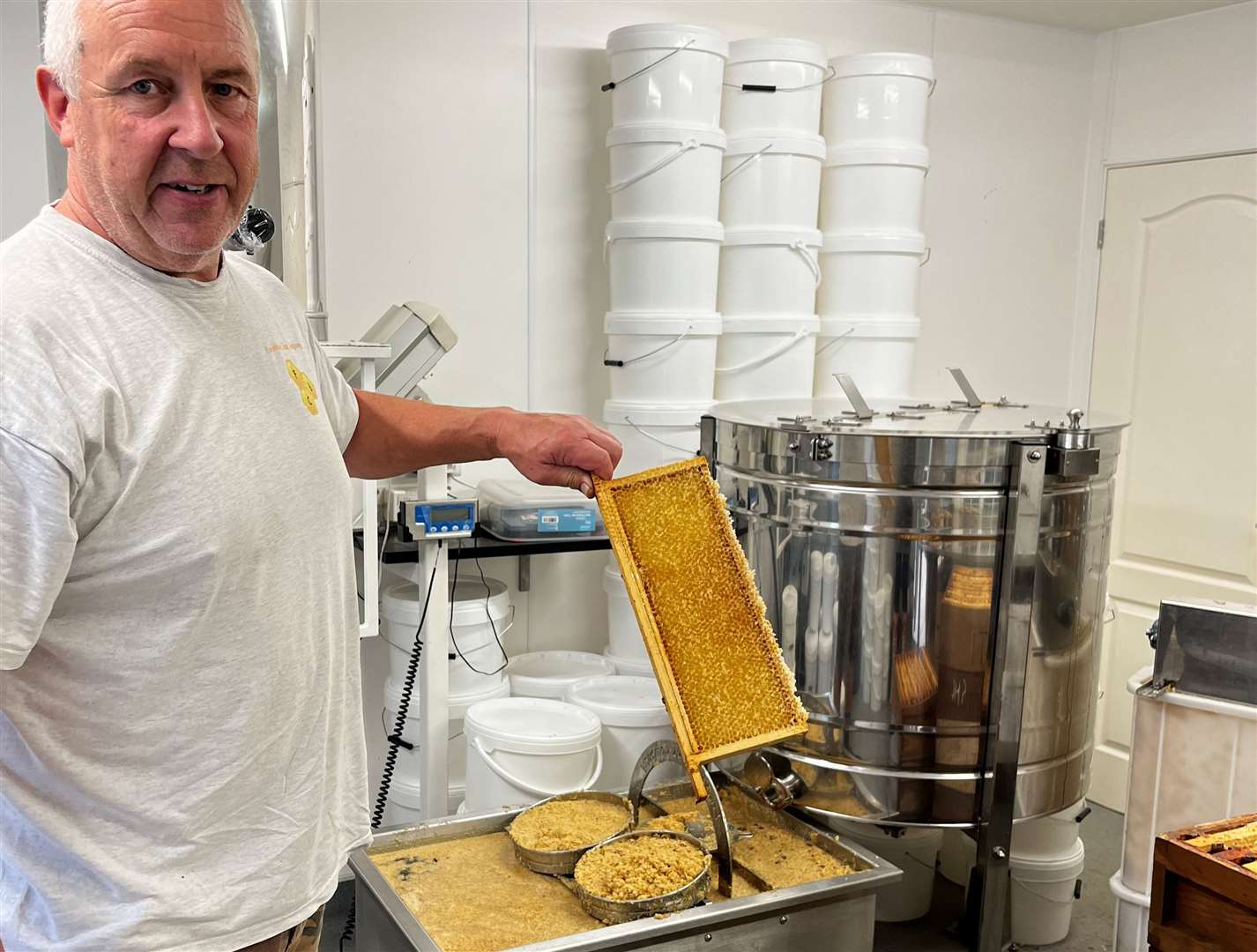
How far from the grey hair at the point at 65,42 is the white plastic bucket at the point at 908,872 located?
273 cm

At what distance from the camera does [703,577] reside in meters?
1.95

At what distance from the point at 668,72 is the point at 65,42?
228 centimetres

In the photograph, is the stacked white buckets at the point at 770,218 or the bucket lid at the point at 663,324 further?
the stacked white buckets at the point at 770,218

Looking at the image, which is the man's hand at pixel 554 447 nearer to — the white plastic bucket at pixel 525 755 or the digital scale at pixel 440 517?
the digital scale at pixel 440 517

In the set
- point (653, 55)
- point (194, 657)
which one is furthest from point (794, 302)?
point (194, 657)

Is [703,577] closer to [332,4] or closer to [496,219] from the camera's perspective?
[496,219]

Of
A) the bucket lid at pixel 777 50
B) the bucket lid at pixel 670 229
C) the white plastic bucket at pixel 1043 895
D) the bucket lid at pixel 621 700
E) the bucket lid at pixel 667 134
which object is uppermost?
the bucket lid at pixel 777 50

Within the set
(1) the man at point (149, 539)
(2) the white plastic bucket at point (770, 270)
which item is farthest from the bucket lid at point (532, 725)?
(1) the man at point (149, 539)

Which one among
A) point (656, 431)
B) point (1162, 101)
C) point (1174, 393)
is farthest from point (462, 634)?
point (1162, 101)

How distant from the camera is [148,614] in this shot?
1.07 metres

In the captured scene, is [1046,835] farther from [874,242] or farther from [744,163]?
[744,163]

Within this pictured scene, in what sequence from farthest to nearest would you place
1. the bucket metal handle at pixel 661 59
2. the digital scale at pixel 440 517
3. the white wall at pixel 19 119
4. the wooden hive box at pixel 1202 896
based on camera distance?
the bucket metal handle at pixel 661 59 → the white wall at pixel 19 119 → the digital scale at pixel 440 517 → the wooden hive box at pixel 1202 896

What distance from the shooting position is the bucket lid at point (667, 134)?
3148mm

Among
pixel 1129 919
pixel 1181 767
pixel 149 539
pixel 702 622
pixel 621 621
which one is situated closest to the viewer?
pixel 149 539
